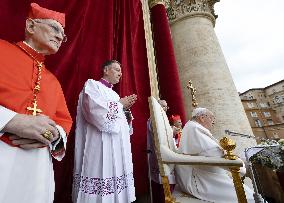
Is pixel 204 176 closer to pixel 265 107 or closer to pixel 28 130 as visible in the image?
pixel 28 130

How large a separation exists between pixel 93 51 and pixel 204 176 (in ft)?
6.91

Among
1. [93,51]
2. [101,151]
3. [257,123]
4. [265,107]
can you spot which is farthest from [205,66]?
[265,107]

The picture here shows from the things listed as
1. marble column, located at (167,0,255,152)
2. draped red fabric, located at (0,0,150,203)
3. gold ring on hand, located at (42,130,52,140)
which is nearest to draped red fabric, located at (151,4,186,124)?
draped red fabric, located at (0,0,150,203)

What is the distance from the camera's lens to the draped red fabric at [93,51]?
2.50 metres

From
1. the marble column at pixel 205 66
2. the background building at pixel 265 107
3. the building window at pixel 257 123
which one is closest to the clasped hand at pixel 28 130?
the marble column at pixel 205 66

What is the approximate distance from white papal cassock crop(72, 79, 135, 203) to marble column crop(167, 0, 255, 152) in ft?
10.8

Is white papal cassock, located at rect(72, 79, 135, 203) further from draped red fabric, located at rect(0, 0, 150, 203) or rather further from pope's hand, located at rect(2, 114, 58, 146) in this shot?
pope's hand, located at rect(2, 114, 58, 146)

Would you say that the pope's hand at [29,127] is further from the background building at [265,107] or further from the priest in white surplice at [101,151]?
the background building at [265,107]

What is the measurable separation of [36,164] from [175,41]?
18.2 feet

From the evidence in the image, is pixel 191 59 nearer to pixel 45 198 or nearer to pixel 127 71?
pixel 127 71

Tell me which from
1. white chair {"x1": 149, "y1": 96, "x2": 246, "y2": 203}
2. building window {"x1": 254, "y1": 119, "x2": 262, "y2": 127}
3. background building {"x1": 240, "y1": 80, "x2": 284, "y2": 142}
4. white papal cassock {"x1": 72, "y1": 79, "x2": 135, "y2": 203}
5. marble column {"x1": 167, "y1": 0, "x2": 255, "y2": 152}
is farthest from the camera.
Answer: building window {"x1": 254, "y1": 119, "x2": 262, "y2": 127}

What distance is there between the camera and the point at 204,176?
2.10m

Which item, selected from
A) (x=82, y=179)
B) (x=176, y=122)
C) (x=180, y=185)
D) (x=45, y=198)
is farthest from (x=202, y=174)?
(x=176, y=122)

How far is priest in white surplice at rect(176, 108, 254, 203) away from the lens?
1949mm
